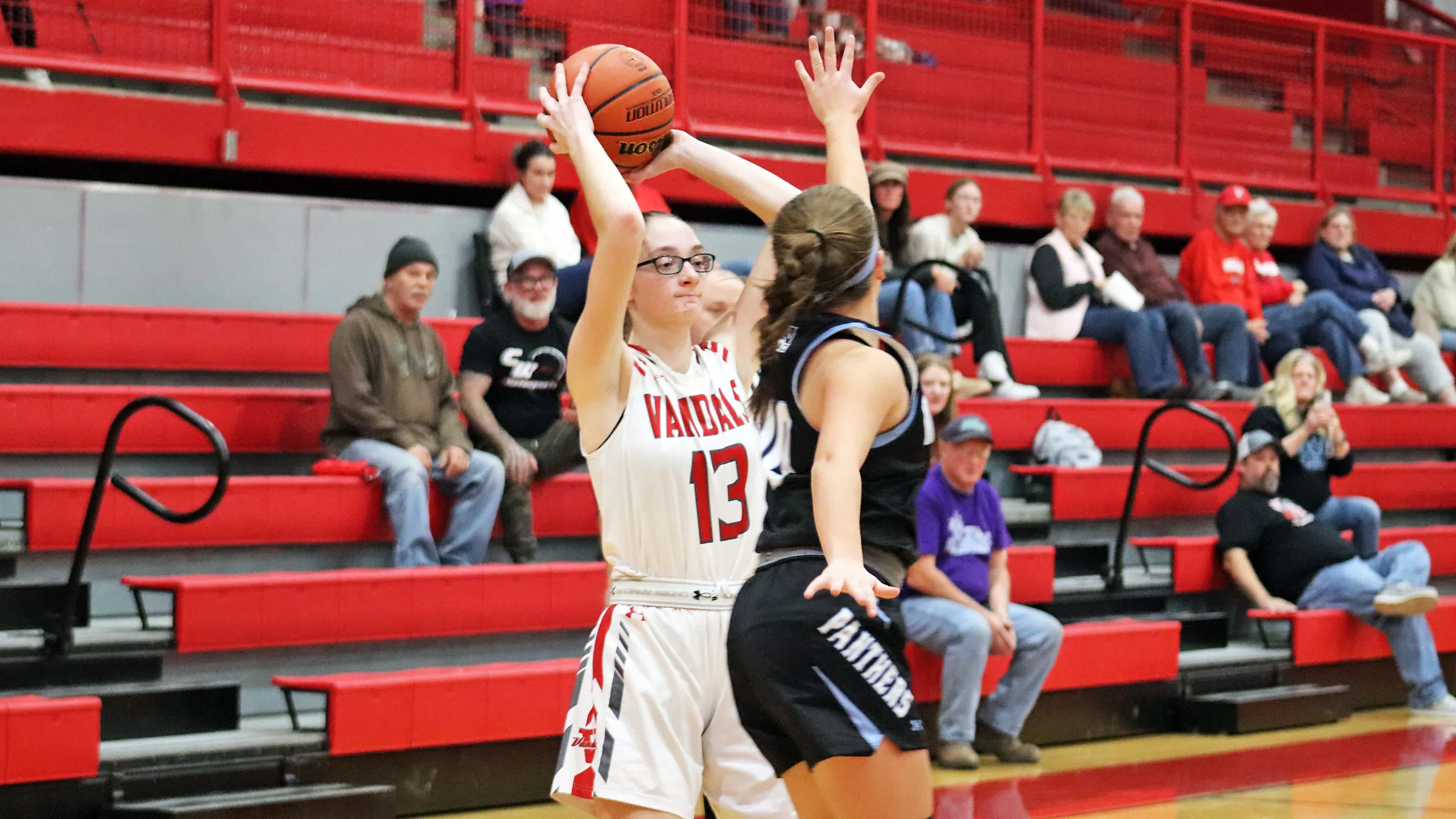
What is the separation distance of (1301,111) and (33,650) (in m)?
9.28

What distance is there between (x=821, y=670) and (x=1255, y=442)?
558 centimetres

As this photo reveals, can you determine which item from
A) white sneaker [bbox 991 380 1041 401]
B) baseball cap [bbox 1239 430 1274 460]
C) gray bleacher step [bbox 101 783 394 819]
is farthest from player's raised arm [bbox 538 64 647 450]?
white sneaker [bbox 991 380 1041 401]

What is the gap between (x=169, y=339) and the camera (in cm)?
652

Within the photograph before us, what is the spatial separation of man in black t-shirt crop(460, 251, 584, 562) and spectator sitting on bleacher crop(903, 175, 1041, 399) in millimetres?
2026

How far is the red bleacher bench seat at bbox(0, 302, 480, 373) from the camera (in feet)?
20.6

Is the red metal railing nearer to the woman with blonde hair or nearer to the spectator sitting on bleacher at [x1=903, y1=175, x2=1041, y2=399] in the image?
the spectator sitting on bleacher at [x1=903, y1=175, x2=1041, y2=399]

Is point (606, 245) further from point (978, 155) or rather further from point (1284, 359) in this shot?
point (978, 155)

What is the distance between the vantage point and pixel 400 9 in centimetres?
774

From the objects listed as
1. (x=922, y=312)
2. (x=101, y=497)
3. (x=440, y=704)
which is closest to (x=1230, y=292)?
(x=922, y=312)

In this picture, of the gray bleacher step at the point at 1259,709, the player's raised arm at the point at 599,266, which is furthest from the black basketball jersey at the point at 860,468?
the gray bleacher step at the point at 1259,709

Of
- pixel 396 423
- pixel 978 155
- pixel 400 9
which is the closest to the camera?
pixel 396 423

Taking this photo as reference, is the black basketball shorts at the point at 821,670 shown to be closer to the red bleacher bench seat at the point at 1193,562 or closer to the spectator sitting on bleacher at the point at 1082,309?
the red bleacher bench seat at the point at 1193,562

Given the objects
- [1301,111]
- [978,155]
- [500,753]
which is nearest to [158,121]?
[500,753]

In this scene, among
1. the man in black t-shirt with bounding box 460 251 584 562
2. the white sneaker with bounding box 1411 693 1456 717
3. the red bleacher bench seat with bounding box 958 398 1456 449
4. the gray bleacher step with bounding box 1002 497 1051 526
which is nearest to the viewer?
the man in black t-shirt with bounding box 460 251 584 562
